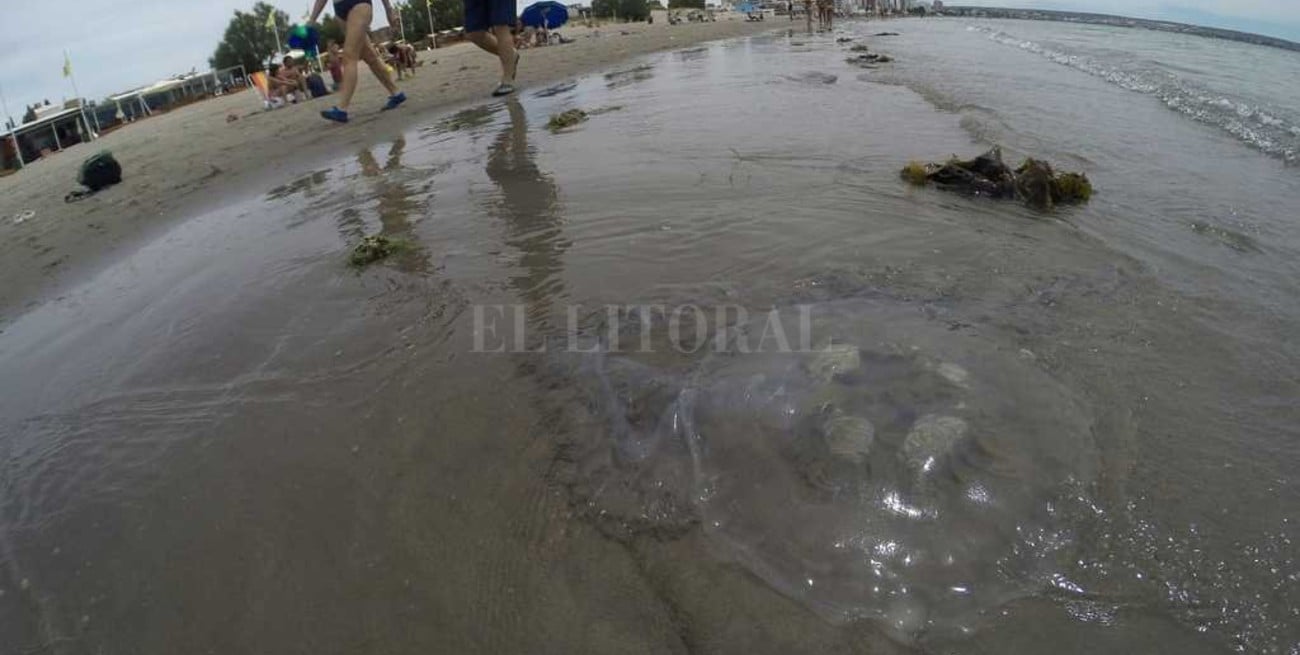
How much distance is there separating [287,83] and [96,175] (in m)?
9.25

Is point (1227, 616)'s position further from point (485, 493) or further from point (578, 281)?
point (578, 281)

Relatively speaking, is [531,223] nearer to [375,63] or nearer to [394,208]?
[394,208]

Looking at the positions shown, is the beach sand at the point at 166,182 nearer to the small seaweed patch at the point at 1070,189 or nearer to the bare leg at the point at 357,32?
the bare leg at the point at 357,32

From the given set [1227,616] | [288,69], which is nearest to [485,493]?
[1227,616]

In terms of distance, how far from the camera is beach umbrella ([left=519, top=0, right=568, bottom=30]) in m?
20.2

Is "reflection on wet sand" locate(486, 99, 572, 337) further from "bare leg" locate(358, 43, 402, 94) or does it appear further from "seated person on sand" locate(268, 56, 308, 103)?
"seated person on sand" locate(268, 56, 308, 103)

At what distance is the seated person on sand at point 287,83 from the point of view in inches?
596

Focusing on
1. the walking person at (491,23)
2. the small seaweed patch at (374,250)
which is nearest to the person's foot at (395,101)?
the walking person at (491,23)

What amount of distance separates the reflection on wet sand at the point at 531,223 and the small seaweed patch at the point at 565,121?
0.60 meters

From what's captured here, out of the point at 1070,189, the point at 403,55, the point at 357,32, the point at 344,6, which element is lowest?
the point at 1070,189

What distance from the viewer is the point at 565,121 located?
7.17 m

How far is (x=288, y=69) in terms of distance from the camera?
1569cm

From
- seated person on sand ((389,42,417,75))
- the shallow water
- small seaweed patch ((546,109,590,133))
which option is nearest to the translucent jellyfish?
the shallow water

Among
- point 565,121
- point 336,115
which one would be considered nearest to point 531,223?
point 565,121
